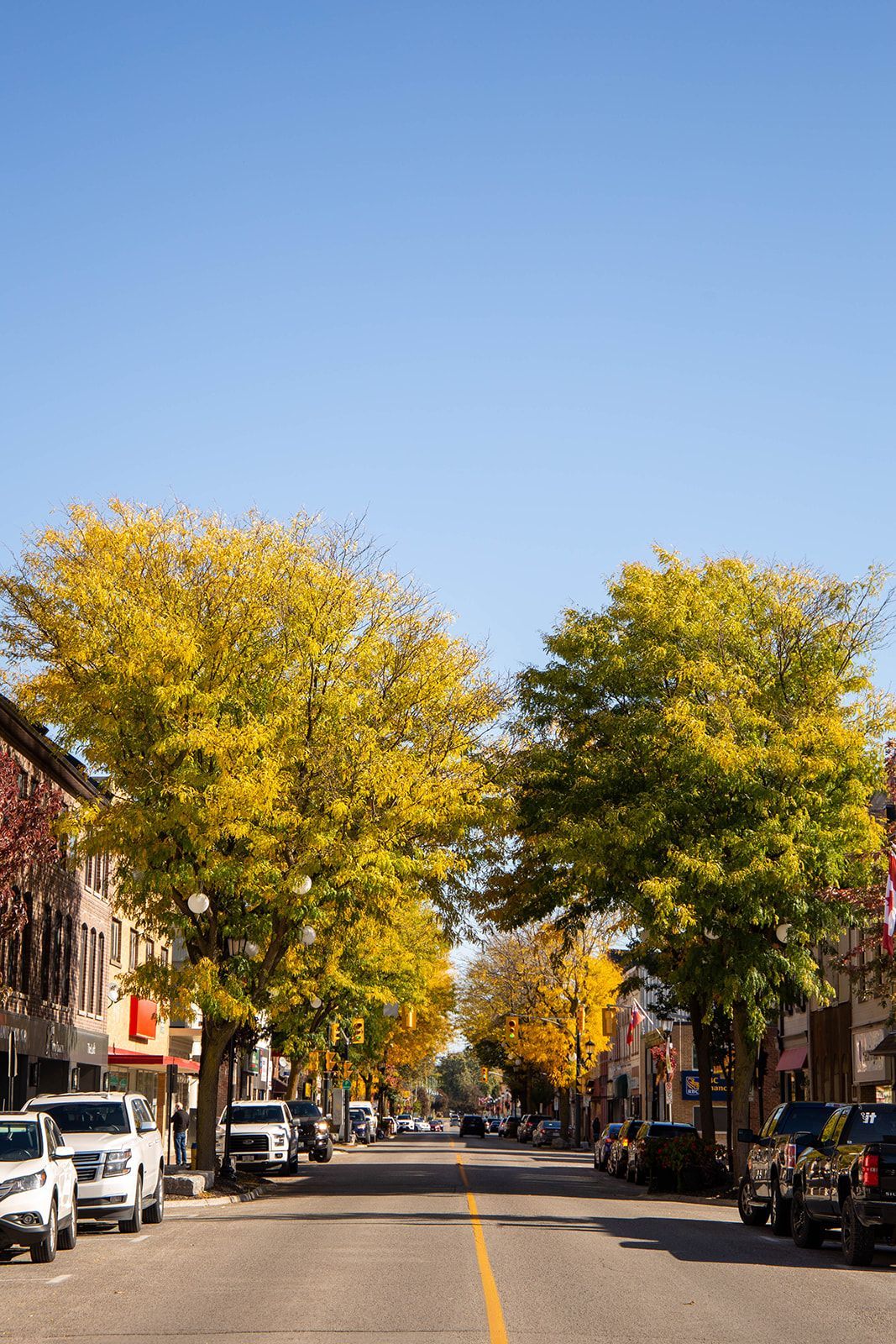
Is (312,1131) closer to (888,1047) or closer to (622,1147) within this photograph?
(622,1147)

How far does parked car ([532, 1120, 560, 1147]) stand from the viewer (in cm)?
8306

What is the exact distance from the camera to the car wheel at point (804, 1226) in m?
21.0

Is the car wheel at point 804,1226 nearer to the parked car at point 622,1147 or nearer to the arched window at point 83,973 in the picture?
the parked car at point 622,1147

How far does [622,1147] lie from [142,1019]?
59.2 ft

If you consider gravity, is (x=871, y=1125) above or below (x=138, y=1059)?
above

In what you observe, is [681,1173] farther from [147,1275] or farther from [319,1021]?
[319,1021]

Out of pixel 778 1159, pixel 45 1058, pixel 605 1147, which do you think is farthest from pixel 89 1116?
pixel 605 1147

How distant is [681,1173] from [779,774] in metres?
9.89

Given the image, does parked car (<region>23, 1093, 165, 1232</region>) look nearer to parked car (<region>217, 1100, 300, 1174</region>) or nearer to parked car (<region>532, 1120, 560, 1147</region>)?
parked car (<region>217, 1100, 300, 1174</region>)

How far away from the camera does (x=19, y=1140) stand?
738 inches

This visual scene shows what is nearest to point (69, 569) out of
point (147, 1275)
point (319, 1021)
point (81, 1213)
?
point (81, 1213)

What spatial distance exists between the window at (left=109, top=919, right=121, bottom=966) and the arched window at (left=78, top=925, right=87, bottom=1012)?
171 inches

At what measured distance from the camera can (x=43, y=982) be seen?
42719mm

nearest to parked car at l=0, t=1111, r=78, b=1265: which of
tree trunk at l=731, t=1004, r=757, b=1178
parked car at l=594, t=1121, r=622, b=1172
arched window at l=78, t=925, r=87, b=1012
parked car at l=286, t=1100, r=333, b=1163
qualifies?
tree trunk at l=731, t=1004, r=757, b=1178
